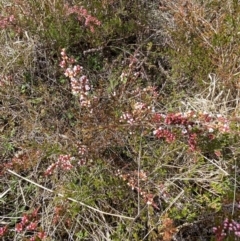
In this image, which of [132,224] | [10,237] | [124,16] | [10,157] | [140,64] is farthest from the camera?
[124,16]


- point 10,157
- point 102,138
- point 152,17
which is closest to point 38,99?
point 10,157

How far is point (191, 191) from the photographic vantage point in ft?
6.92

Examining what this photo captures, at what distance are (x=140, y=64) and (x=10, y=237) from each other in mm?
1097

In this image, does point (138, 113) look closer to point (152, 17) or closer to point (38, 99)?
point (38, 99)

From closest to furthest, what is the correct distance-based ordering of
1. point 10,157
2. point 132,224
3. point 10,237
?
point 132,224, point 10,237, point 10,157

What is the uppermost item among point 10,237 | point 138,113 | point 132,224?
point 138,113

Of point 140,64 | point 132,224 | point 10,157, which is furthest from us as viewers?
point 140,64

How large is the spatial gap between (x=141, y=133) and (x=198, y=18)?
31.4 inches

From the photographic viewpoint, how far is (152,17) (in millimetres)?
2773

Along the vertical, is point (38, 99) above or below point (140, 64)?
below

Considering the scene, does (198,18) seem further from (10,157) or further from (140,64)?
(10,157)

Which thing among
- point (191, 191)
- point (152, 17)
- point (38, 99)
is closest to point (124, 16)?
point (152, 17)

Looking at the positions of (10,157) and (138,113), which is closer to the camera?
(138,113)

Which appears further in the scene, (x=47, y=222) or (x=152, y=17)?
(x=152, y=17)
